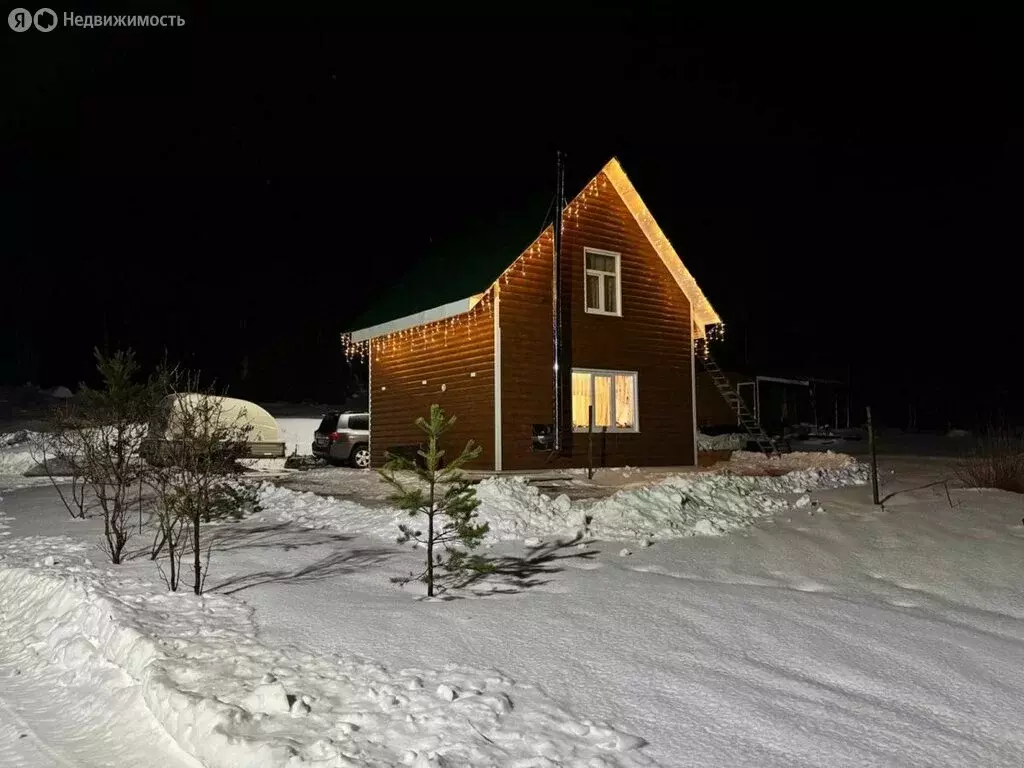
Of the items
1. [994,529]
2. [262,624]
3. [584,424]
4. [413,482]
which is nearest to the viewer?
[262,624]

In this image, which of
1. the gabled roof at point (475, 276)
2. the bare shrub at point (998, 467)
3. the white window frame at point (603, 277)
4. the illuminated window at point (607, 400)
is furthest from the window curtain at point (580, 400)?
the bare shrub at point (998, 467)

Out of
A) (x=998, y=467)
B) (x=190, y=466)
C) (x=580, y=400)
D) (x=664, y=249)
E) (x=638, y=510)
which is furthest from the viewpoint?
(x=664, y=249)

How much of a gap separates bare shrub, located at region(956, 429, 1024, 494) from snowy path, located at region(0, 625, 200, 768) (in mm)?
12527

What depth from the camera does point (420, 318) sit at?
689 inches

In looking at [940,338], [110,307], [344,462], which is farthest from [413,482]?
[940,338]

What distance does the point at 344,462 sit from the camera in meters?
22.1

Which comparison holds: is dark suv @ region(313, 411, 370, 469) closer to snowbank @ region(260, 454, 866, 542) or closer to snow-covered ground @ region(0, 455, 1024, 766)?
snowbank @ region(260, 454, 866, 542)

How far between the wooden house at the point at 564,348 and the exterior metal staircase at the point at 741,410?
1556mm

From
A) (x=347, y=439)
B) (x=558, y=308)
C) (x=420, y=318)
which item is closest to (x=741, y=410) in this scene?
(x=558, y=308)

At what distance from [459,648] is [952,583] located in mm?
4935

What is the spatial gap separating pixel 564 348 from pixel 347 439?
791cm

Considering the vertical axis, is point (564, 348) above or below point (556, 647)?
above

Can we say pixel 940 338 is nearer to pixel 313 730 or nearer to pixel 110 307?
pixel 110 307

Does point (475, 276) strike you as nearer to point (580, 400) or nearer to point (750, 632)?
point (580, 400)
